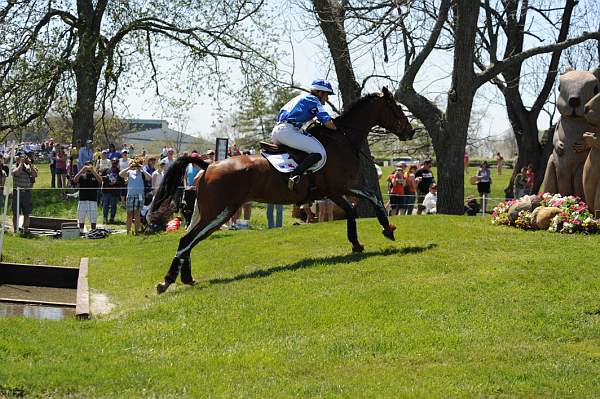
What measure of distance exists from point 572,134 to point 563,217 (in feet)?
6.68

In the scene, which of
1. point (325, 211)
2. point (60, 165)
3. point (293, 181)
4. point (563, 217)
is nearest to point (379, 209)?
point (293, 181)

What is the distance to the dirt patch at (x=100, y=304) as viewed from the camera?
1237 centimetres

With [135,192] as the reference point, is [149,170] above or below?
above

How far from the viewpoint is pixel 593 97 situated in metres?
16.0

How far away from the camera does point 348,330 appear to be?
Result: 31.5 feet

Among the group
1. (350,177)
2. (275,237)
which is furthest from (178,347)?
(275,237)

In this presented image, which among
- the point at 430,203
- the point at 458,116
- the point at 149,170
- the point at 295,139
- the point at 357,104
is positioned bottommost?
the point at 430,203

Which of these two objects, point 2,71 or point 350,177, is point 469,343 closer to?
point 350,177

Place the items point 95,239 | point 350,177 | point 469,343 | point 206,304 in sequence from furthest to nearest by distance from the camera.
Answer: point 95,239 < point 350,177 < point 206,304 < point 469,343

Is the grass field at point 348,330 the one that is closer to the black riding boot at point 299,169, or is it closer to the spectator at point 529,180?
the black riding boot at point 299,169

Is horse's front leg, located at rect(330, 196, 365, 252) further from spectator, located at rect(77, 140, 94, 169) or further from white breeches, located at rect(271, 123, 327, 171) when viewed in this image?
spectator, located at rect(77, 140, 94, 169)

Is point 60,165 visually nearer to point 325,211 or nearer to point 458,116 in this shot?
point 325,211

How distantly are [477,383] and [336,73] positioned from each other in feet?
52.2

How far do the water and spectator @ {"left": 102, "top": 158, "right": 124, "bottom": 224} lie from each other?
1159 cm
